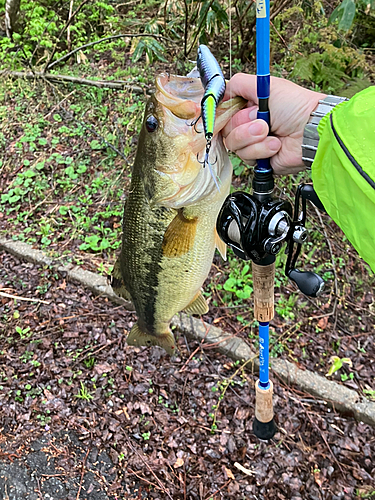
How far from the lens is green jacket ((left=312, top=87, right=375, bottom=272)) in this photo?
0.92 meters

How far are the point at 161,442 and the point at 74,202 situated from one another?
2.53 m

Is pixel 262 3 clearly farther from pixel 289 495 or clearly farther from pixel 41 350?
pixel 41 350

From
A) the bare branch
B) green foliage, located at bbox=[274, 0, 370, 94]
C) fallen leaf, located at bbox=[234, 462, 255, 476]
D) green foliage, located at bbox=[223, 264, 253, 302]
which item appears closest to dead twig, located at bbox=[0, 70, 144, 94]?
the bare branch

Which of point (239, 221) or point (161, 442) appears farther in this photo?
point (161, 442)

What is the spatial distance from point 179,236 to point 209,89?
652mm

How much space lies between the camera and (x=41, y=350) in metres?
2.83

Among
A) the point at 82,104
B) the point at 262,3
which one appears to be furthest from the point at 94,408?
the point at 82,104

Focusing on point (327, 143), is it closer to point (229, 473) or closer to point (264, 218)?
point (264, 218)

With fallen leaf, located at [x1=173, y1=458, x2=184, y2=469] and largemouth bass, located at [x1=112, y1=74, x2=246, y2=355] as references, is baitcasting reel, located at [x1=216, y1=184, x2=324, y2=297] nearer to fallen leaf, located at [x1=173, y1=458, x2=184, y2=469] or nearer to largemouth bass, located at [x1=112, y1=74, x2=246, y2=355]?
largemouth bass, located at [x1=112, y1=74, x2=246, y2=355]

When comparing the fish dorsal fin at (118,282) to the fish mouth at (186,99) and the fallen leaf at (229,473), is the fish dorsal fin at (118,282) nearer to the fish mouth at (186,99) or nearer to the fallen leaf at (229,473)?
A: the fish mouth at (186,99)

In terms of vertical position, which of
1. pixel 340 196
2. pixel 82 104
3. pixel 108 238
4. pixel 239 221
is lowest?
pixel 108 238

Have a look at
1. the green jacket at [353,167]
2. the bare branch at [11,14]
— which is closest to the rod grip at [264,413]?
the green jacket at [353,167]

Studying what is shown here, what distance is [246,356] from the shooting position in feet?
8.83

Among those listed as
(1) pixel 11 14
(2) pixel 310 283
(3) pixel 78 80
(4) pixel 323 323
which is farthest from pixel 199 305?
(1) pixel 11 14
